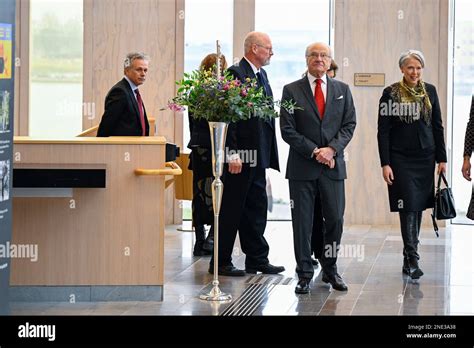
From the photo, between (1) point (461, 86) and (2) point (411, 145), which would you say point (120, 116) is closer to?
(2) point (411, 145)

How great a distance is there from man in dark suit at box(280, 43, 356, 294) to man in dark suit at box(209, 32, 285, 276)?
0.56 meters

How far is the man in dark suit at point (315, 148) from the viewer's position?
23.7 ft

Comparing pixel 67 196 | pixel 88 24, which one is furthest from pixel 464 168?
pixel 88 24

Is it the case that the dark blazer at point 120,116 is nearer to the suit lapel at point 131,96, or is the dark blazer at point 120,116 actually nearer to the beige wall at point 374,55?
the suit lapel at point 131,96

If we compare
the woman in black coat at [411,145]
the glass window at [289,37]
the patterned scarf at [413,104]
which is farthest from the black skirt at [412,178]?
the glass window at [289,37]

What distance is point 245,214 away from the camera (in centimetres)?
815

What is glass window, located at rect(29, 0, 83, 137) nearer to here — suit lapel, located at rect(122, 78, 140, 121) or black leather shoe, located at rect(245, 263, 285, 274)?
suit lapel, located at rect(122, 78, 140, 121)

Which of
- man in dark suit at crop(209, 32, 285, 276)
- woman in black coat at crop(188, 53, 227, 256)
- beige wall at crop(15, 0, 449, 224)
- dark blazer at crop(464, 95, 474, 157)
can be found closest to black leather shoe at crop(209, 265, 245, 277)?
man in dark suit at crop(209, 32, 285, 276)

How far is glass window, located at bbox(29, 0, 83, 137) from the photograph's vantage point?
39.1ft

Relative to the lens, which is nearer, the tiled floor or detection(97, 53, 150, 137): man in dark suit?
the tiled floor

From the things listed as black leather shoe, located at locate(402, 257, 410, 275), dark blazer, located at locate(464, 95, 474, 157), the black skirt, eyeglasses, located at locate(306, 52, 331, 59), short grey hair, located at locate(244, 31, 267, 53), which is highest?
short grey hair, located at locate(244, 31, 267, 53)
